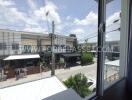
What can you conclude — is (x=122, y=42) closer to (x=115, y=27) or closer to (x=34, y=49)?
(x=115, y=27)

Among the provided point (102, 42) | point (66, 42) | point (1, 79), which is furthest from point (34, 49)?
point (102, 42)

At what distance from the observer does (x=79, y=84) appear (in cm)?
181

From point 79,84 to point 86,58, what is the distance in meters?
0.32

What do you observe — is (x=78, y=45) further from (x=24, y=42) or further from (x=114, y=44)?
(x=114, y=44)

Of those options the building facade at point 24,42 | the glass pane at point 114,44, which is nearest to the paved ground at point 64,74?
the building facade at point 24,42

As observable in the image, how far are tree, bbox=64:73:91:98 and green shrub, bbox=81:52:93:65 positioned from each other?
0.16 meters

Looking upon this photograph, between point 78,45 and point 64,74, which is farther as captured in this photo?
point 78,45

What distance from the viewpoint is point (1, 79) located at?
1051 mm

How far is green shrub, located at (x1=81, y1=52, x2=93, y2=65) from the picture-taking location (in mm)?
1832

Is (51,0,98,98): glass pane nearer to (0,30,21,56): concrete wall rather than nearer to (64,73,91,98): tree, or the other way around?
(64,73,91,98): tree

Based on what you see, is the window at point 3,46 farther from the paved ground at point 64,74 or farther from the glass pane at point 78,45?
the glass pane at point 78,45

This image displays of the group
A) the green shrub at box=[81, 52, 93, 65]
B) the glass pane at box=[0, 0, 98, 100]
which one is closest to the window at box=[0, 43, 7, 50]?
the glass pane at box=[0, 0, 98, 100]

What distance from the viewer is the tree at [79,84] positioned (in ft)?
5.62

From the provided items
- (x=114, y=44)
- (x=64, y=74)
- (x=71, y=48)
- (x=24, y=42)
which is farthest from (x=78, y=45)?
(x=114, y=44)
